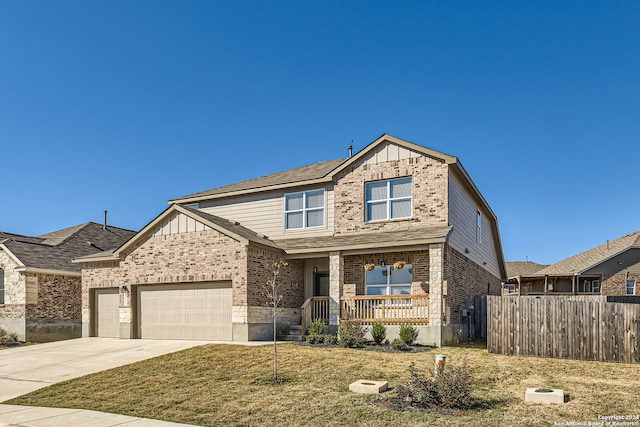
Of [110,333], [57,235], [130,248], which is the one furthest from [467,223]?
[57,235]

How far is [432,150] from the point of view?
62.9 ft

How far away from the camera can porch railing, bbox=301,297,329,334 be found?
1958 cm

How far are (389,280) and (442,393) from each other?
10.1 metres

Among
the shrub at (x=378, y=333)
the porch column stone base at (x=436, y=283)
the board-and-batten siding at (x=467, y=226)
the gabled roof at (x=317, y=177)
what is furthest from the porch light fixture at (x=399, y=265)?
the gabled roof at (x=317, y=177)

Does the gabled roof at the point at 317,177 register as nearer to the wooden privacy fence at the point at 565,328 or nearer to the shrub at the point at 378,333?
the wooden privacy fence at the point at 565,328

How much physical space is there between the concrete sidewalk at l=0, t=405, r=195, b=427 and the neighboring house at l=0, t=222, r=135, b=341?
14.4m

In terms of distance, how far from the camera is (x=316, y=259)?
21.7m

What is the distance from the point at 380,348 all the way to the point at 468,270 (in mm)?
7525

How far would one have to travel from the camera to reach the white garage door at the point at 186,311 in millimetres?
19234

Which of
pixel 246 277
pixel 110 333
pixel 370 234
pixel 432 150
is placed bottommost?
pixel 110 333

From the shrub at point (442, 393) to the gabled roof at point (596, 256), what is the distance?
28974 millimetres

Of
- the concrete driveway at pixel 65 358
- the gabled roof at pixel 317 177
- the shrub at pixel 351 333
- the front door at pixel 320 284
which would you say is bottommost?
the concrete driveway at pixel 65 358

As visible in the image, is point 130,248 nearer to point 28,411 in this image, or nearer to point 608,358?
point 28,411

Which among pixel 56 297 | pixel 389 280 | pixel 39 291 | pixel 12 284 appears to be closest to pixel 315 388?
pixel 389 280
